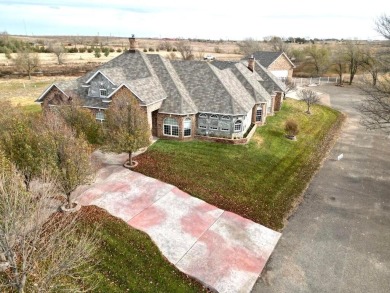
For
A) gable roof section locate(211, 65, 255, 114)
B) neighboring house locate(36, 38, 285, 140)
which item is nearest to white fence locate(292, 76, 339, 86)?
gable roof section locate(211, 65, 255, 114)

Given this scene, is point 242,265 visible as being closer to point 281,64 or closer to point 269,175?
point 269,175

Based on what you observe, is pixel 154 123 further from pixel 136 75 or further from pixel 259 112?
pixel 259 112

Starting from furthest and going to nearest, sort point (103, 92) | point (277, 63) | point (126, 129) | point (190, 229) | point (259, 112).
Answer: point (277, 63) → point (259, 112) → point (103, 92) → point (126, 129) → point (190, 229)

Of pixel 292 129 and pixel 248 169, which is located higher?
pixel 292 129

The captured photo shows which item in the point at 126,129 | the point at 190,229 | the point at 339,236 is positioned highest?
the point at 126,129

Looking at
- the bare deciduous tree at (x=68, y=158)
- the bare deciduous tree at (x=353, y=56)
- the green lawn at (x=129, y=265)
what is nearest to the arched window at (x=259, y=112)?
the green lawn at (x=129, y=265)

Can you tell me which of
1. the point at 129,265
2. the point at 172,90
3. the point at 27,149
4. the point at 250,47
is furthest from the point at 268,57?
the point at 129,265

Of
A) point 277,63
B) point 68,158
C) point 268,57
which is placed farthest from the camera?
point 268,57

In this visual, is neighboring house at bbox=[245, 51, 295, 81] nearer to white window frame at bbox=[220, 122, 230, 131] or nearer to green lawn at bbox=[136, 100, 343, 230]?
green lawn at bbox=[136, 100, 343, 230]
